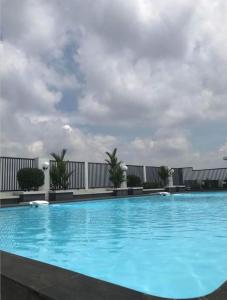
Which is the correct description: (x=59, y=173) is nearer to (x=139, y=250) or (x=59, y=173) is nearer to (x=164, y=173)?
(x=164, y=173)

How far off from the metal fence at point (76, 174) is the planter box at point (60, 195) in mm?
2376

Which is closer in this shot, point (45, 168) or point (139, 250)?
point (139, 250)

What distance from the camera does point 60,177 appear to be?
65.1 feet

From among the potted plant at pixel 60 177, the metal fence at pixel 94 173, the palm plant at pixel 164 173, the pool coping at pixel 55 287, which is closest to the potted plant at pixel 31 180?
the metal fence at pixel 94 173

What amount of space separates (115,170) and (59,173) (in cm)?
563

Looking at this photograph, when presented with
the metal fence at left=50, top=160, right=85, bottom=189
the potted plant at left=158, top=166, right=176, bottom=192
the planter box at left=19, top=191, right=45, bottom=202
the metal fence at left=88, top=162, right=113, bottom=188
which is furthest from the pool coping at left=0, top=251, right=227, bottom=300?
the potted plant at left=158, top=166, right=176, bottom=192

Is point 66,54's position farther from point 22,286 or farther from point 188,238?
point 22,286

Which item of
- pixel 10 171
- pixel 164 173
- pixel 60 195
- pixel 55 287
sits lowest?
pixel 60 195

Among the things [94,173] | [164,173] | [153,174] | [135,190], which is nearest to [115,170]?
[94,173]

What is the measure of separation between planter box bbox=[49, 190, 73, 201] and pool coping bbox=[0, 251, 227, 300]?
16.1 metres

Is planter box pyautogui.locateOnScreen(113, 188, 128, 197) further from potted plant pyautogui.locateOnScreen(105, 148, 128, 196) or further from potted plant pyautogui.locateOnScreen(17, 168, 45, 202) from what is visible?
potted plant pyautogui.locateOnScreen(17, 168, 45, 202)

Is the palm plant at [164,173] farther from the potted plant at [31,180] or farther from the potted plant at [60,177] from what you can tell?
the potted plant at [31,180]

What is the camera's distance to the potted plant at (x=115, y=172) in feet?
78.5

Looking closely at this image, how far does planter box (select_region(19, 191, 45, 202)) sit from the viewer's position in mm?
16984
